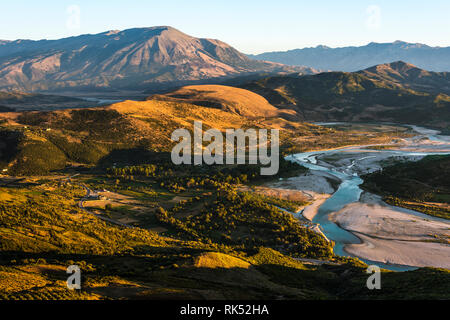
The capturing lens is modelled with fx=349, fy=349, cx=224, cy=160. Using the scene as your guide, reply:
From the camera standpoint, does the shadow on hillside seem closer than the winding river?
No

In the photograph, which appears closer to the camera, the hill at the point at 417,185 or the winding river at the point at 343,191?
the winding river at the point at 343,191

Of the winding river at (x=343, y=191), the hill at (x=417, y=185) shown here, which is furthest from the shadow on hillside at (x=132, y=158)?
the hill at (x=417, y=185)

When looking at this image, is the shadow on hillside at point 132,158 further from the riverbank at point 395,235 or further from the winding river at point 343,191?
the riverbank at point 395,235

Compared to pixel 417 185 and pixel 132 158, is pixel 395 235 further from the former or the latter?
pixel 132 158

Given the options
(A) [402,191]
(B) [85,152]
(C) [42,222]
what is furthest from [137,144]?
(A) [402,191]

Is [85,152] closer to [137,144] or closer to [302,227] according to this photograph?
[137,144]

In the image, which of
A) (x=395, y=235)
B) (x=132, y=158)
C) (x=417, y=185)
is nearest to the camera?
(x=395, y=235)

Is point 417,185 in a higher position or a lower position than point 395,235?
higher

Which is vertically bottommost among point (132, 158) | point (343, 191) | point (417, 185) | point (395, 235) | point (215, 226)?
point (395, 235)

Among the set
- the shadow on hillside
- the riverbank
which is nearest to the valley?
the riverbank

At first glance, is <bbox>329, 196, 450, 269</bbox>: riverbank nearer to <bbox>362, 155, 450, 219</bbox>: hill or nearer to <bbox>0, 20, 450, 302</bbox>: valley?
<bbox>0, 20, 450, 302</bbox>: valley

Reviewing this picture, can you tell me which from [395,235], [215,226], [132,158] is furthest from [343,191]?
[132,158]
